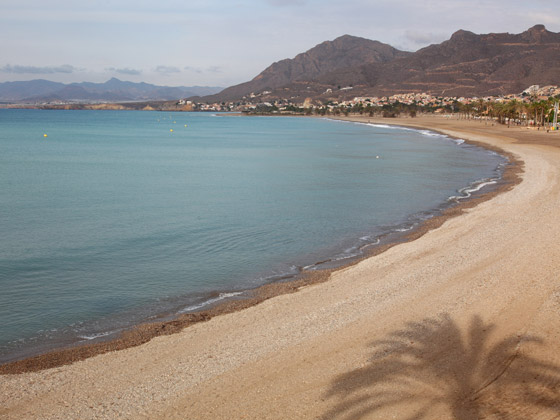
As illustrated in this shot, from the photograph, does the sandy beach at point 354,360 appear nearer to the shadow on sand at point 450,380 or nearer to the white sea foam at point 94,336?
the shadow on sand at point 450,380

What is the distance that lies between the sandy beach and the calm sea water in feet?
7.39

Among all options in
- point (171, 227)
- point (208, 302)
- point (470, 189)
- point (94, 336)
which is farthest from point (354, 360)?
point (470, 189)

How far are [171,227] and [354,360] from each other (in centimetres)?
1303

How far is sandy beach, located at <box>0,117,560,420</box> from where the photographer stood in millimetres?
6555

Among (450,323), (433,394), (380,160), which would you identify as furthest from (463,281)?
(380,160)

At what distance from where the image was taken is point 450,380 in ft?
22.8

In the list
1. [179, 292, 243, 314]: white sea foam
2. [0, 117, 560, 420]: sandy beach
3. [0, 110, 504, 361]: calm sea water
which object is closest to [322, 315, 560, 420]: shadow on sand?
[0, 117, 560, 420]: sandy beach

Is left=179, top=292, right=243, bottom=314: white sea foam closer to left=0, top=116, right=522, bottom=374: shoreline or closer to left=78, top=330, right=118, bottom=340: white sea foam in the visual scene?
left=0, top=116, right=522, bottom=374: shoreline

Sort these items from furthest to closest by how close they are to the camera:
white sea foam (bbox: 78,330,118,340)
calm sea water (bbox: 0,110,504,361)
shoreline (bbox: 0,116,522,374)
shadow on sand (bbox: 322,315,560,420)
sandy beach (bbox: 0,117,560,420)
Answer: calm sea water (bbox: 0,110,504,361)
white sea foam (bbox: 78,330,118,340)
shoreline (bbox: 0,116,522,374)
sandy beach (bbox: 0,117,560,420)
shadow on sand (bbox: 322,315,560,420)

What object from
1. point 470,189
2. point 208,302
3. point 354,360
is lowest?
point 208,302

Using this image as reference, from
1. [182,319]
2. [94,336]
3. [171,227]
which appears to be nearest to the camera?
[94,336]

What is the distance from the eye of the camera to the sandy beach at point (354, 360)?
6555 mm

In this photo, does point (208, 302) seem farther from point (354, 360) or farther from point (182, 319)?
point (354, 360)

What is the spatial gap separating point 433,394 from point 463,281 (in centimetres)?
502
